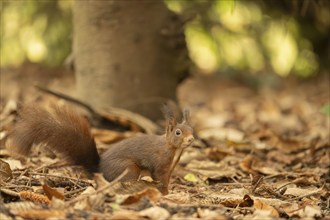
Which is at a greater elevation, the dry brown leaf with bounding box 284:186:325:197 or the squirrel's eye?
the squirrel's eye

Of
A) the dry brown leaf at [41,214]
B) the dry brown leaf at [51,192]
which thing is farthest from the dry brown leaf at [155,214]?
the dry brown leaf at [51,192]

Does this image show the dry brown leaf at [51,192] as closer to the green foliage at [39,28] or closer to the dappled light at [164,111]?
the dappled light at [164,111]

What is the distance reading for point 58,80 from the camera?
751cm

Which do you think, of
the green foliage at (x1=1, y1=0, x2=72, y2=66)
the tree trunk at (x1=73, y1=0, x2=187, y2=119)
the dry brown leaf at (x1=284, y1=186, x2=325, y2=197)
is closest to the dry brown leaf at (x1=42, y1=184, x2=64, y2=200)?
the dry brown leaf at (x1=284, y1=186, x2=325, y2=197)

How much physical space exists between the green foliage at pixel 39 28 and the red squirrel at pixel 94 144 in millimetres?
3632

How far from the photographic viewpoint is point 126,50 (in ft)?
16.0

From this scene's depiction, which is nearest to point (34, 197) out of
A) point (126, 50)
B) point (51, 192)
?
point (51, 192)

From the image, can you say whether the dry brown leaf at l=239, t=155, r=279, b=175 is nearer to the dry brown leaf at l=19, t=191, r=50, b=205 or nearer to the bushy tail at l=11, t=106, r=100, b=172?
the bushy tail at l=11, t=106, r=100, b=172

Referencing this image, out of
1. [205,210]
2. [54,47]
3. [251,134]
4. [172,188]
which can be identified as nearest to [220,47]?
[54,47]

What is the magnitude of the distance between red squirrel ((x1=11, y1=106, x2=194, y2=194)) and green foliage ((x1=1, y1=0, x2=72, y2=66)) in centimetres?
363

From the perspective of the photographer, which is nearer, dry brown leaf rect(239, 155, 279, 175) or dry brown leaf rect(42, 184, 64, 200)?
dry brown leaf rect(42, 184, 64, 200)

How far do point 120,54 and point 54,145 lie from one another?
1.86m

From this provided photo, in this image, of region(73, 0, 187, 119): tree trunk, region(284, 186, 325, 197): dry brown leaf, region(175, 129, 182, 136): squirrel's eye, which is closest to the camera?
region(284, 186, 325, 197): dry brown leaf

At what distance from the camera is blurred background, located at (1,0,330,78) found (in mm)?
6922
